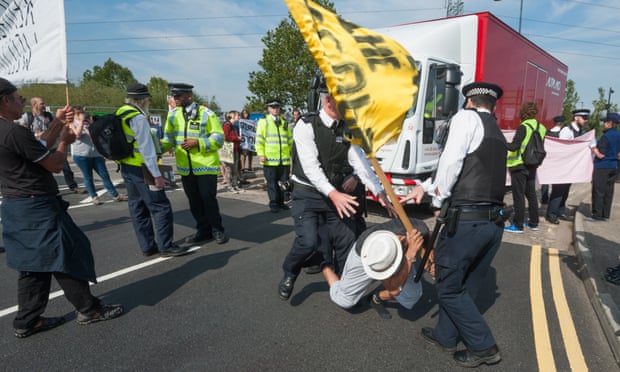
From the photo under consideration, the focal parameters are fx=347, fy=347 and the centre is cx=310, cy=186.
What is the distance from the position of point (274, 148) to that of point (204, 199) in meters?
2.36

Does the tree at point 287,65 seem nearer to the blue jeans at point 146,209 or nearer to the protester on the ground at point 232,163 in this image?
the protester on the ground at point 232,163

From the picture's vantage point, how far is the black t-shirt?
93.7 inches

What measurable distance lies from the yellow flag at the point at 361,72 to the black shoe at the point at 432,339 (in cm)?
154

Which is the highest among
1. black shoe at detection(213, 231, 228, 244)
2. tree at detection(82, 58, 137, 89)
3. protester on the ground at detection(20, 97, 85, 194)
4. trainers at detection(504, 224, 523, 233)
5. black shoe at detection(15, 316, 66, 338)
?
tree at detection(82, 58, 137, 89)

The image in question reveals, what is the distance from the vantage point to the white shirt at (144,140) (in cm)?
387

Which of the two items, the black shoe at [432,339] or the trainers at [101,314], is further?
the trainers at [101,314]

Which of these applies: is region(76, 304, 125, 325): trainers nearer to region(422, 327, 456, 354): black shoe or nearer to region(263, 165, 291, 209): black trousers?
region(422, 327, 456, 354): black shoe

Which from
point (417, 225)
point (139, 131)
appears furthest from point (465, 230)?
point (139, 131)

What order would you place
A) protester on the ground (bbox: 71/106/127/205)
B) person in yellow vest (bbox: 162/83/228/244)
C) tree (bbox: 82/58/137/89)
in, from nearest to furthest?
person in yellow vest (bbox: 162/83/228/244), protester on the ground (bbox: 71/106/127/205), tree (bbox: 82/58/137/89)

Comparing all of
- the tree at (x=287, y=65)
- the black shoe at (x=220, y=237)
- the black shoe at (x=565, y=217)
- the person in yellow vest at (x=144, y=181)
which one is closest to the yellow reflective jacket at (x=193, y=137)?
the person in yellow vest at (x=144, y=181)

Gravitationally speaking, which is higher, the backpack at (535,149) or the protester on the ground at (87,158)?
the backpack at (535,149)

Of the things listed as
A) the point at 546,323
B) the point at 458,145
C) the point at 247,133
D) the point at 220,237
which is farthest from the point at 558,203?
the point at 247,133

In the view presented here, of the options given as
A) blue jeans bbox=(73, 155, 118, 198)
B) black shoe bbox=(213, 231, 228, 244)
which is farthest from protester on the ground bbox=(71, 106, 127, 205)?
black shoe bbox=(213, 231, 228, 244)

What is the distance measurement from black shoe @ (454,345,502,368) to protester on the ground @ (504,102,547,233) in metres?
3.76
